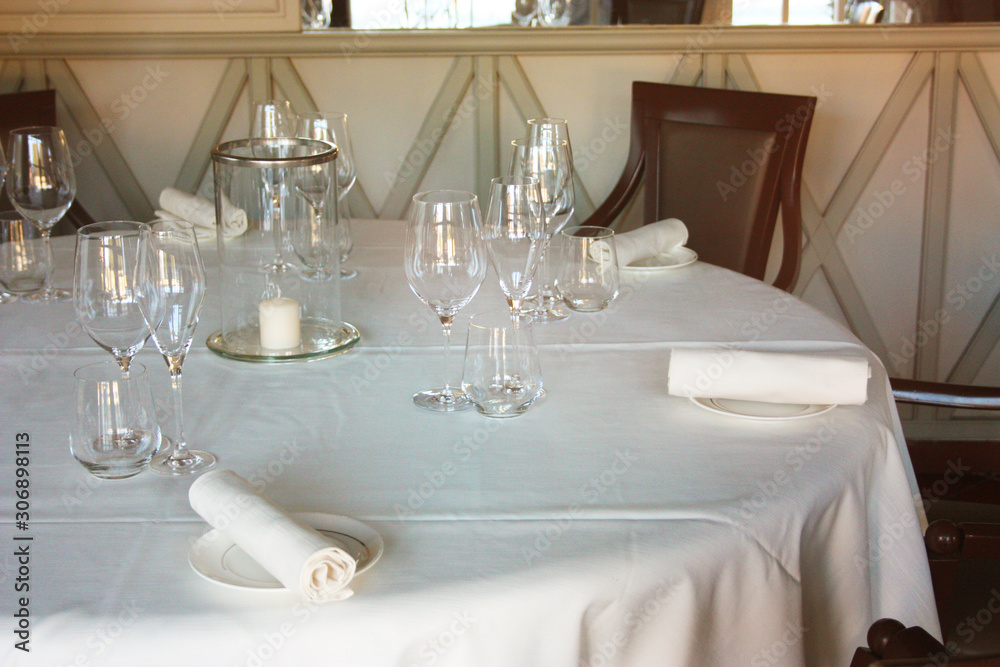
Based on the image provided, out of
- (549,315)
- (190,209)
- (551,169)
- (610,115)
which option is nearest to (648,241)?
(551,169)

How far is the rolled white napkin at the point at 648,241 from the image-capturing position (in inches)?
69.4

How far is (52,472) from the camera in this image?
3.32 ft

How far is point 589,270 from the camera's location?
1.54 metres

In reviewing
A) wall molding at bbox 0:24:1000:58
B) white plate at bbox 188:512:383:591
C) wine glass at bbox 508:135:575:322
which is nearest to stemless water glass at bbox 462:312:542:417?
white plate at bbox 188:512:383:591

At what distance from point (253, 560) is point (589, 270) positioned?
2.68 ft

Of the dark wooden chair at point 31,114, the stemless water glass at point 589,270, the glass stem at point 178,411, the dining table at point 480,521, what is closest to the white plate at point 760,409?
the dining table at point 480,521

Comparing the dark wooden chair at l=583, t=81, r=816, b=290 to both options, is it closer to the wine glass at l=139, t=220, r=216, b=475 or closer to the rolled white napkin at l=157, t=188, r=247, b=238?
the rolled white napkin at l=157, t=188, r=247, b=238

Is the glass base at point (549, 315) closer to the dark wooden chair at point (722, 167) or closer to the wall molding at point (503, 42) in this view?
the dark wooden chair at point (722, 167)

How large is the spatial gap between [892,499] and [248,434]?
712 millimetres

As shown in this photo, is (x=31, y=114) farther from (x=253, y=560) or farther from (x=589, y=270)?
(x=253, y=560)

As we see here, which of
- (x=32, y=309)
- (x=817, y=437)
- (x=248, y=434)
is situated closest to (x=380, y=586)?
(x=248, y=434)

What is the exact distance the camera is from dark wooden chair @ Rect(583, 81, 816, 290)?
2396 millimetres

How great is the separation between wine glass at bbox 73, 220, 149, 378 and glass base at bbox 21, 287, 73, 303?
639mm

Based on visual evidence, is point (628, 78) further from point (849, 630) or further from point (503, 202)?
point (849, 630)
